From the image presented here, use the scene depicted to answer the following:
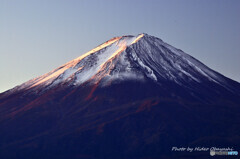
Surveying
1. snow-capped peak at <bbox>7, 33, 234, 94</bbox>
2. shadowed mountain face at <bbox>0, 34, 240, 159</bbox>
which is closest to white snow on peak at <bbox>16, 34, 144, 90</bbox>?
snow-capped peak at <bbox>7, 33, 234, 94</bbox>

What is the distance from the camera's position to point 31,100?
16388 centimetres

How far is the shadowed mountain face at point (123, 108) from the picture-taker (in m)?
138

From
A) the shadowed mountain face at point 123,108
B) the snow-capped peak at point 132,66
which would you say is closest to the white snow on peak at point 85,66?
the snow-capped peak at point 132,66

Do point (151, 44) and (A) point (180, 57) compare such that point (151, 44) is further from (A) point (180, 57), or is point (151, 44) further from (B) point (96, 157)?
(B) point (96, 157)

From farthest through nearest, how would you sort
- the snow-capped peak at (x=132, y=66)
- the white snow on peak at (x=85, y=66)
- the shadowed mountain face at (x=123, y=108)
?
1. the white snow on peak at (x=85, y=66)
2. the snow-capped peak at (x=132, y=66)
3. the shadowed mountain face at (x=123, y=108)

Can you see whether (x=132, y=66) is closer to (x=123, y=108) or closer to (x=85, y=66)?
(x=85, y=66)

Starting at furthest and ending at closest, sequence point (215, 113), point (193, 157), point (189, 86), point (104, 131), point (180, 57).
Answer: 1. point (180, 57)
2. point (189, 86)
3. point (215, 113)
4. point (104, 131)
5. point (193, 157)

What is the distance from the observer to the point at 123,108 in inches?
5965

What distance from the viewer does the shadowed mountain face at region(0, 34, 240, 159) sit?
138 metres

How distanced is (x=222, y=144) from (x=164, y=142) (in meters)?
13.2

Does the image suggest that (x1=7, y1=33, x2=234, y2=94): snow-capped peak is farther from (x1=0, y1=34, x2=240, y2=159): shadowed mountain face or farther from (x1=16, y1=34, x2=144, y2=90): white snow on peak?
(x1=0, y1=34, x2=240, y2=159): shadowed mountain face

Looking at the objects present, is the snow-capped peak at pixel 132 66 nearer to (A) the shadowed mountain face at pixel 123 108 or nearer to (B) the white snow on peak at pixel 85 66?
(B) the white snow on peak at pixel 85 66

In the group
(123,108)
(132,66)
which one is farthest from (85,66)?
(123,108)

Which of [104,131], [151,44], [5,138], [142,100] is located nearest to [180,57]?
[151,44]
